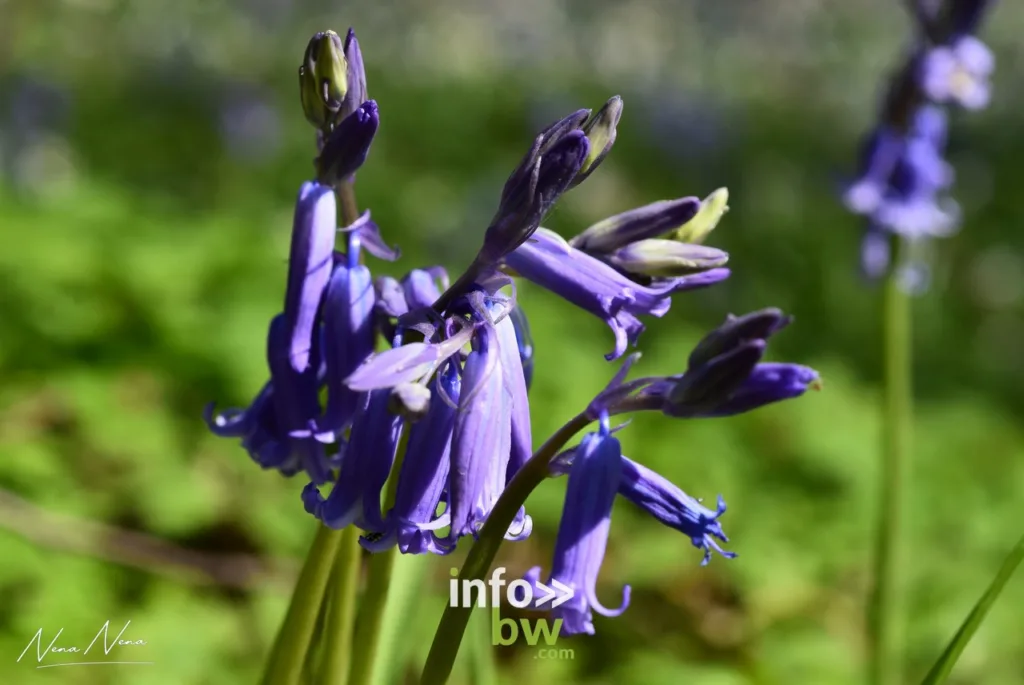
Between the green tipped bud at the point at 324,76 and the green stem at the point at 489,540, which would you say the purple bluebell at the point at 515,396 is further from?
the green tipped bud at the point at 324,76

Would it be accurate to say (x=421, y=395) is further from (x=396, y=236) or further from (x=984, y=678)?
(x=396, y=236)

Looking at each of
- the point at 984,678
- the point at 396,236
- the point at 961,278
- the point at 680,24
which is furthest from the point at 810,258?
the point at 680,24

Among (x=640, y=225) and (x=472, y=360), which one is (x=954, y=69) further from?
(x=472, y=360)

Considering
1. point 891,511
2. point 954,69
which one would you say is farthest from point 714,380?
point 954,69

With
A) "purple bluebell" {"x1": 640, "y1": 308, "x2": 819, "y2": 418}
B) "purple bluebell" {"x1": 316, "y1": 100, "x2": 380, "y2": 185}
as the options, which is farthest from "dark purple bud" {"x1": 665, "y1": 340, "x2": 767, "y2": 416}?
"purple bluebell" {"x1": 316, "y1": 100, "x2": 380, "y2": 185}

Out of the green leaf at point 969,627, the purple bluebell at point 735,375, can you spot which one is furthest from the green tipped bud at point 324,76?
the green leaf at point 969,627

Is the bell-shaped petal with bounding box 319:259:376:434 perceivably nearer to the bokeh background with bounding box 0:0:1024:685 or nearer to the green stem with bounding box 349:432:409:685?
the green stem with bounding box 349:432:409:685
